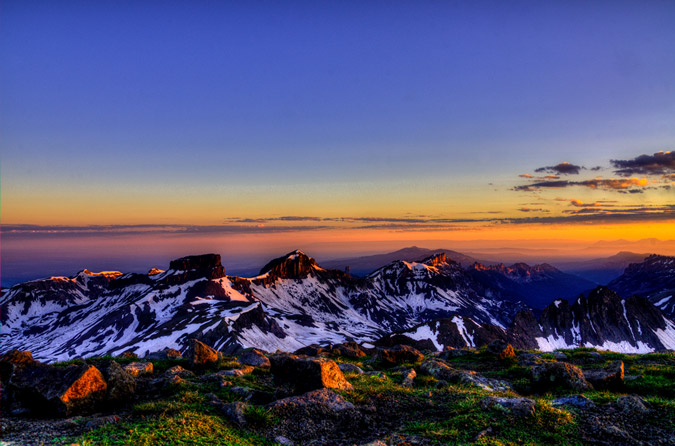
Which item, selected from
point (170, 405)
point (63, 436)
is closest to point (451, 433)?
point (170, 405)

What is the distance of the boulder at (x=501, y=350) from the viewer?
30.4 metres

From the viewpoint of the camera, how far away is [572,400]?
45.9 feet

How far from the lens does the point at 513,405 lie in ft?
42.1

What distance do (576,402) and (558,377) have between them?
4720 mm

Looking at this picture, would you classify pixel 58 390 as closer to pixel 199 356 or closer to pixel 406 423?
pixel 199 356

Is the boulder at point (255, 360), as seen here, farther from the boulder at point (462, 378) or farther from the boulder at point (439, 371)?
the boulder at point (462, 378)

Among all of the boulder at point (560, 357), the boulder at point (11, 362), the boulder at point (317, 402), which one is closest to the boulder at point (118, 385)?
the boulder at point (11, 362)

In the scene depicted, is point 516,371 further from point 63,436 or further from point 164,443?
point 63,436

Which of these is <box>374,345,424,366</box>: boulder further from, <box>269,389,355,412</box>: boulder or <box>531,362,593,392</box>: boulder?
<box>269,389,355,412</box>: boulder

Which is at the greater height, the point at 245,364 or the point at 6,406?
the point at 6,406

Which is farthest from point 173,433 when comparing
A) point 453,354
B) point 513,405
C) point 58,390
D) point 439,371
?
point 453,354

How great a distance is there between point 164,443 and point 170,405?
381 centimetres

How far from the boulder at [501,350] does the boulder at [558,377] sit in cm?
1193

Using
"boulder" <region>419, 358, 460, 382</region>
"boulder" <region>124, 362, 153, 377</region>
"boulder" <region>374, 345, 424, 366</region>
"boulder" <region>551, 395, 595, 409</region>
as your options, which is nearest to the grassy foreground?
"boulder" <region>551, 395, 595, 409</region>
